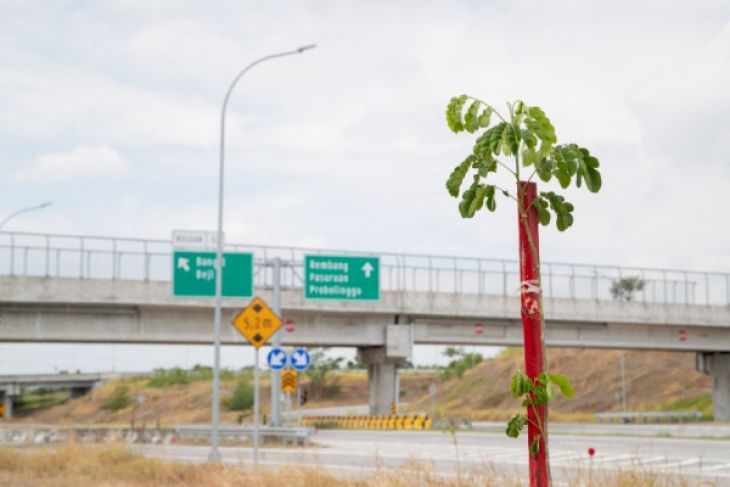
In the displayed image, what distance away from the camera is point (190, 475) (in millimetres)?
17109

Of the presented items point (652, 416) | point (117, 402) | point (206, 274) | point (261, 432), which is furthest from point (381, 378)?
point (117, 402)

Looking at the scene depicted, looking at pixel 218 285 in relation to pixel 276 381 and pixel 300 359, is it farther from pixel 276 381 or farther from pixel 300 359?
pixel 276 381

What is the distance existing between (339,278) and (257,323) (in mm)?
21873

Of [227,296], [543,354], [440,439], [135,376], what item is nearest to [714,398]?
[440,439]

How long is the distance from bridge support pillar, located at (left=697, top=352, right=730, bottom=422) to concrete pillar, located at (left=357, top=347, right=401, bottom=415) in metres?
17.8

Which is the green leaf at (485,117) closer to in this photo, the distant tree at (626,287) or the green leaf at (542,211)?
the green leaf at (542,211)

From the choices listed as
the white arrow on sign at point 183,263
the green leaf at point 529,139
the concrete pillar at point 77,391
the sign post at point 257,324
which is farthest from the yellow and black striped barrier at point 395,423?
the concrete pillar at point 77,391

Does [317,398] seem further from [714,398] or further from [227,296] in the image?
[227,296]

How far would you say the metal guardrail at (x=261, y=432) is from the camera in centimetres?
3309

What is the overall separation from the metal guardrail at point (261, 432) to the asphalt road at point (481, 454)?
33.7 inches

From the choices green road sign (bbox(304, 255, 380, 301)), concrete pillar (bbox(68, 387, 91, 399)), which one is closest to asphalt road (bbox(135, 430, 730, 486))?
green road sign (bbox(304, 255, 380, 301))

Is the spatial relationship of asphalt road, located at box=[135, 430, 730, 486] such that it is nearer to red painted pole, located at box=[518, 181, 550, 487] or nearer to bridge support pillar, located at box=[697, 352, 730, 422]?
red painted pole, located at box=[518, 181, 550, 487]

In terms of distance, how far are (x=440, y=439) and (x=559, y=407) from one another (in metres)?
45.2

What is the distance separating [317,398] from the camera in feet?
350
